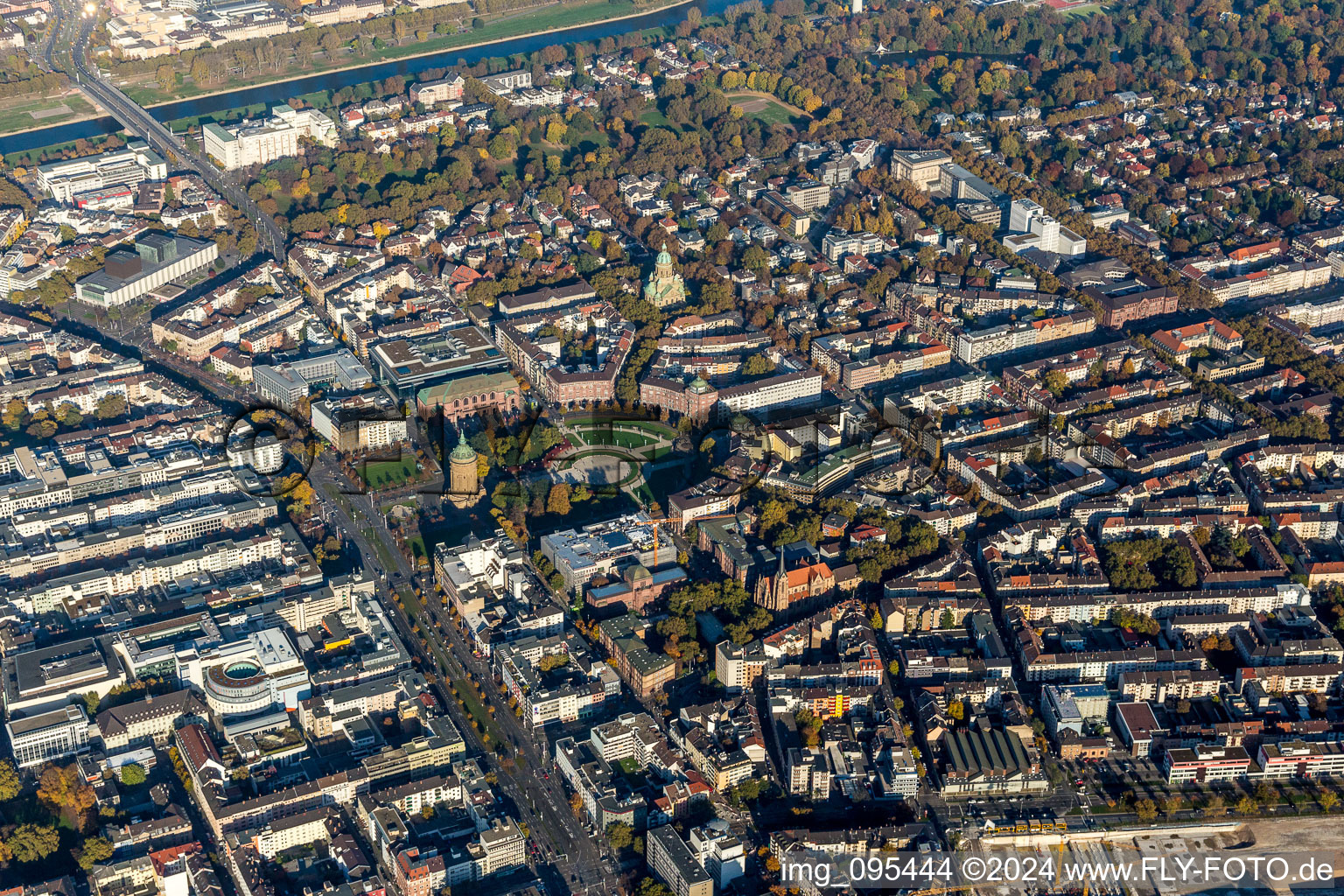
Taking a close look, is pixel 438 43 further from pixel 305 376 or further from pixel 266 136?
pixel 305 376

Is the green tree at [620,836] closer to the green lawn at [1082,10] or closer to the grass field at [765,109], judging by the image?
the grass field at [765,109]

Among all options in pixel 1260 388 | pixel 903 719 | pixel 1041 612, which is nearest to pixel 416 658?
pixel 903 719

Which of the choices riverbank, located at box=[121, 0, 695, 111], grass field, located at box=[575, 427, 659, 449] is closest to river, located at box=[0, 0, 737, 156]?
riverbank, located at box=[121, 0, 695, 111]

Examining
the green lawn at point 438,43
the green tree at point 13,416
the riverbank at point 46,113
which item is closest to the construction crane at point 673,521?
the green tree at point 13,416

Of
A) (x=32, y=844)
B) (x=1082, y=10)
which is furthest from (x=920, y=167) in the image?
(x=32, y=844)

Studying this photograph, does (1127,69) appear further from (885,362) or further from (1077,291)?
(885,362)

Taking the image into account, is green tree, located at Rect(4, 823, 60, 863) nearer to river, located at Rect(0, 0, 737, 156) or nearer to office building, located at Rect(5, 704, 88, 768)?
office building, located at Rect(5, 704, 88, 768)
